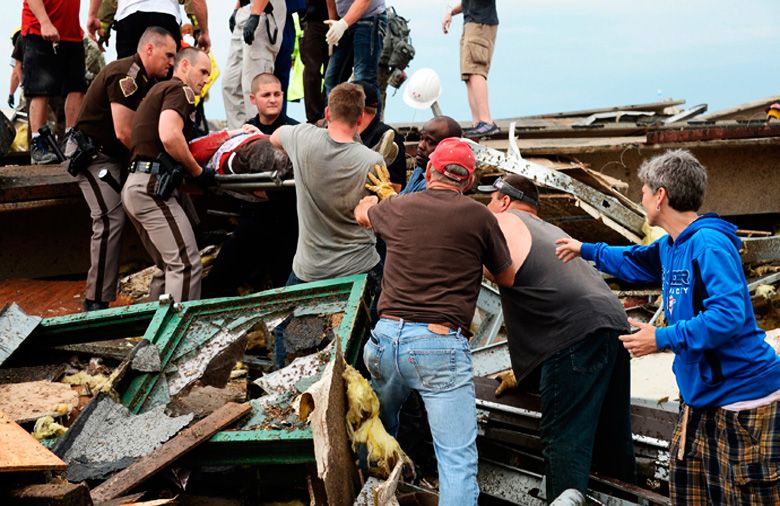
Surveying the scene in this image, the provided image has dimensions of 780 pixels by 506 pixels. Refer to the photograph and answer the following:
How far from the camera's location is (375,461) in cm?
362

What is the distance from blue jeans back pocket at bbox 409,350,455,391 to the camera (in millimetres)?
3389

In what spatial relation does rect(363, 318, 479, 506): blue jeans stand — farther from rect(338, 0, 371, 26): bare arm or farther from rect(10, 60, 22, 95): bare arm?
rect(10, 60, 22, 95): bare arm

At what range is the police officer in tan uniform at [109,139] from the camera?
5523 mm

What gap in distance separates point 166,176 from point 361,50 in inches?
86.6

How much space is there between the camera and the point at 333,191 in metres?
4.51

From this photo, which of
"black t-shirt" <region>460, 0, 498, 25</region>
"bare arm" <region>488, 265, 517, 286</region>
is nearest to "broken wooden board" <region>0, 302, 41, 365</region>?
"bare arm" <region>488, 265, 517, 286</region>

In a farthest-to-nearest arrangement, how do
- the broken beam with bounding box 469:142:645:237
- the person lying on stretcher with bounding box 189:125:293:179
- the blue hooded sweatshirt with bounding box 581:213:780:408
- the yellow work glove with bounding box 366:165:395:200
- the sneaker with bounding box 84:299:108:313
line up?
the broken beam with bounding box 469:142:645:237
the sneaker with bounding box 84:299:108:313
the person lying on stretcher with bounding box 189:125:293:179
the yellow work glove with bounding box 366:165:395:200
the blue hooded sweatshirt with bounding box 581:213:780:408

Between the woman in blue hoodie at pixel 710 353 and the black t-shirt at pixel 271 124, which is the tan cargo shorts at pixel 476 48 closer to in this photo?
the black t-shirt at pixel 271 124

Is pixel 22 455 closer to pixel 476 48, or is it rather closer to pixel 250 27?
pixel 250 27

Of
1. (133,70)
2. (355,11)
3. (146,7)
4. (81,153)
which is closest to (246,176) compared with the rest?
(133,70)

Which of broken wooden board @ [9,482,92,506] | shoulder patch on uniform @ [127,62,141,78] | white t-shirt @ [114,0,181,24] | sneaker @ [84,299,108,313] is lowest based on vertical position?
broken wooden board @ [9,482,92,506]

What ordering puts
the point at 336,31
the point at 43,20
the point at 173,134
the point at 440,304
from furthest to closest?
1. the point at 43,20
2. the point at 336,31
3. the point at 173,134
4. the point at 440,304

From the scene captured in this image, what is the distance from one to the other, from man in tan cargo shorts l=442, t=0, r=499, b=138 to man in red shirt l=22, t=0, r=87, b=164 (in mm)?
3643

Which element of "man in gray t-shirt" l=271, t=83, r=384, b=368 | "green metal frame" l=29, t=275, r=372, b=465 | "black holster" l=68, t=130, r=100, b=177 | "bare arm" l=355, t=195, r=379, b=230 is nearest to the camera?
"bare arm" l=355, t=195, r=379, b=230
